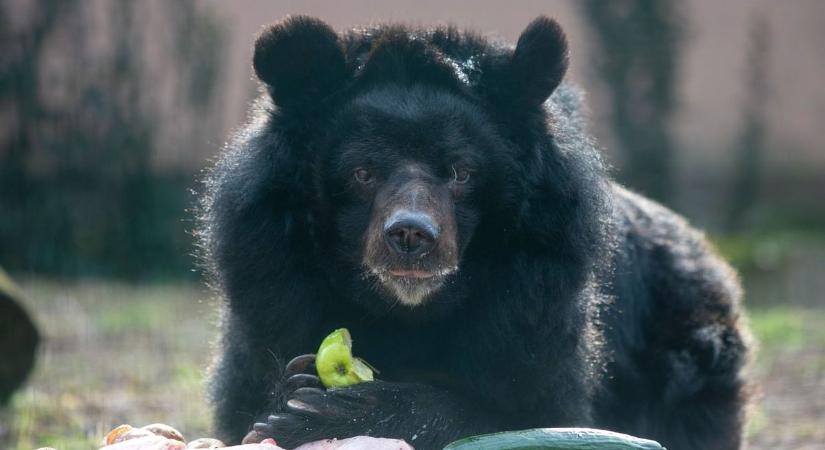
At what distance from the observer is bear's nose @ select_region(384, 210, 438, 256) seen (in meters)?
3.83

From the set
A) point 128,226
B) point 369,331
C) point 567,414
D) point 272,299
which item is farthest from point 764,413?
point 128,226

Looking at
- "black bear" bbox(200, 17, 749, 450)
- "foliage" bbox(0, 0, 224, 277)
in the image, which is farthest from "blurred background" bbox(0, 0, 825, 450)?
"black bear" bbox(200, 17, 749, 450)

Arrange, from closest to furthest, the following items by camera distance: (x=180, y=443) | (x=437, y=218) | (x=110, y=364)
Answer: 1. (x=180, y=443)
2. (x=437, y=218)
3. (x=110, y=364)

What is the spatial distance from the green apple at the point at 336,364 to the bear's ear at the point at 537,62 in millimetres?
1211

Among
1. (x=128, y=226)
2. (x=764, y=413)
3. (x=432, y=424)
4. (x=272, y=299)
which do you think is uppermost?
(x=128, y=226)

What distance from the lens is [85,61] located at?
12820mm

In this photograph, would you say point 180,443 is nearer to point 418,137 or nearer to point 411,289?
point 411,289

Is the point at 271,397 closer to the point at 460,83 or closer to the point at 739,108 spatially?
the point at 460,83

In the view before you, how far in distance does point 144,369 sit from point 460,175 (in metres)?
4.63

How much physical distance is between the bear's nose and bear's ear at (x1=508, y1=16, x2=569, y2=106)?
794mm

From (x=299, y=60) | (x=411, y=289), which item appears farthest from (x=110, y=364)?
(x=411, y=289)

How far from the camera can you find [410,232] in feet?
12.6

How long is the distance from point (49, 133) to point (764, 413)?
8.92 m

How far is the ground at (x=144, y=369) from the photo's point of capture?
19.8ft
